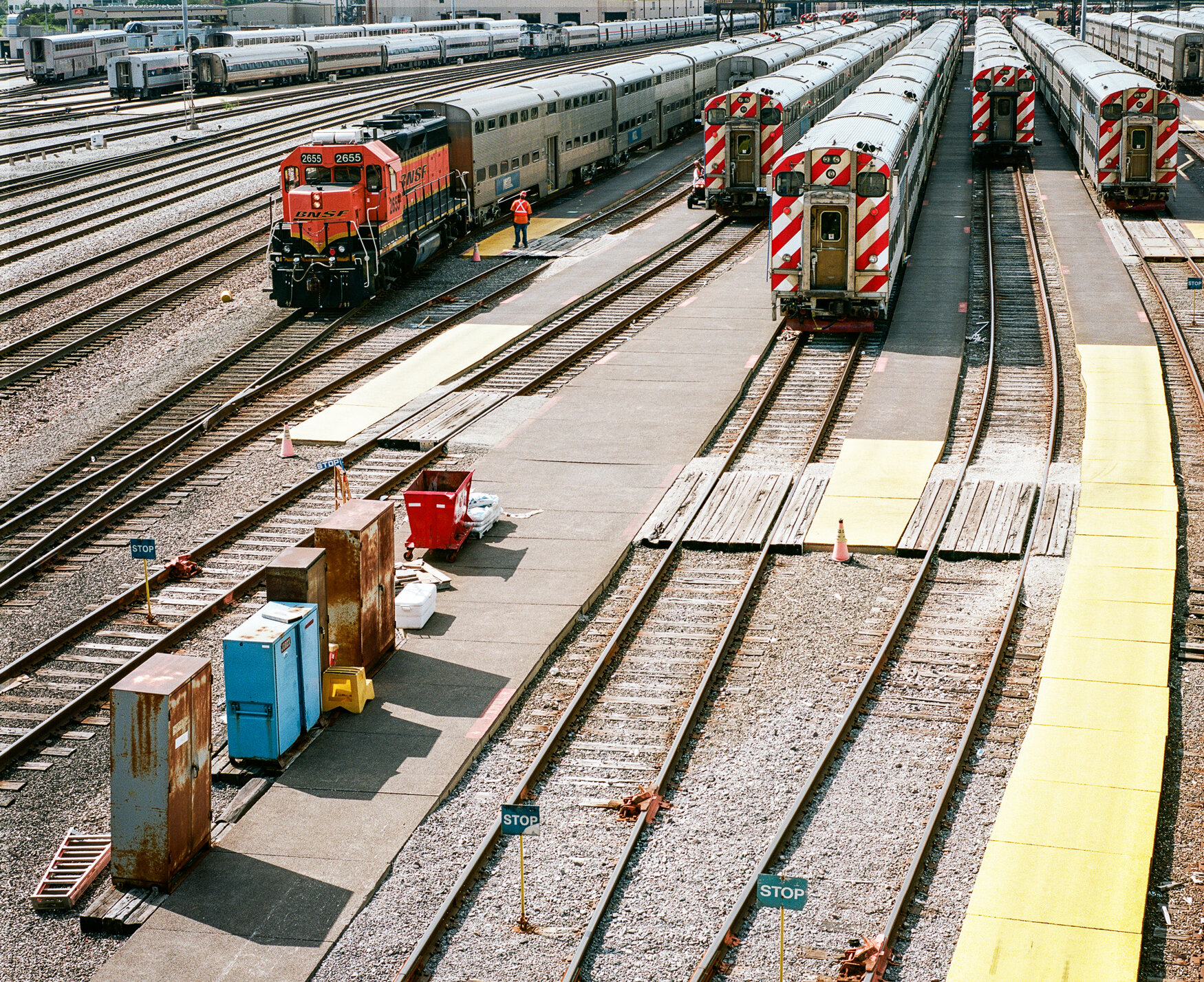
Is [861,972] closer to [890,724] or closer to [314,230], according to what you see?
[890,724]

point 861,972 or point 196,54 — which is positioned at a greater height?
point 196,54

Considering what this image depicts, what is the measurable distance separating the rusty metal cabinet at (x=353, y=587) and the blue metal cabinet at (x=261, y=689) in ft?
4.01

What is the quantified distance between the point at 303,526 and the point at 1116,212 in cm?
2998

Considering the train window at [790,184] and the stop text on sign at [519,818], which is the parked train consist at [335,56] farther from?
the stop text on sign at [519,818]

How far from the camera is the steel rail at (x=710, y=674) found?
10266mm

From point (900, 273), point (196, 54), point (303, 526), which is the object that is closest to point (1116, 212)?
point (900, 273)

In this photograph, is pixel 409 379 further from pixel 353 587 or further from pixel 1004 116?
pixel 1004 116

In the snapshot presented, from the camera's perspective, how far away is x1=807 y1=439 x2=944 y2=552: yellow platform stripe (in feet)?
58.0

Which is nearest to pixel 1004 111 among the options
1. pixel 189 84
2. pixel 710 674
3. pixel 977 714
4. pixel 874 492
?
pixel 874 492

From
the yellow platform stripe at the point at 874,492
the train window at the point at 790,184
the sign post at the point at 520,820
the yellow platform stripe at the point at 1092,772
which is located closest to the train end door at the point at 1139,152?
the train window at the point at 790,184

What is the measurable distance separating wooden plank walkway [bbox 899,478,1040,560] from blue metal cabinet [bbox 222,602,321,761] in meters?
7.88

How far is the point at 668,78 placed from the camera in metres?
57.2

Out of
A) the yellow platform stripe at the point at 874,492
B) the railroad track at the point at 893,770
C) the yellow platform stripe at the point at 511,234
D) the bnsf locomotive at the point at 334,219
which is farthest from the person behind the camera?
the yellow platform stripe at the point at 511,234

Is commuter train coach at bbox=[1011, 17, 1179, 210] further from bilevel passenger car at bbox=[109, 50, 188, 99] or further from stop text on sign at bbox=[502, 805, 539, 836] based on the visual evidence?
bilevel passenger car at bbox=[109, 50, 188, 99]
